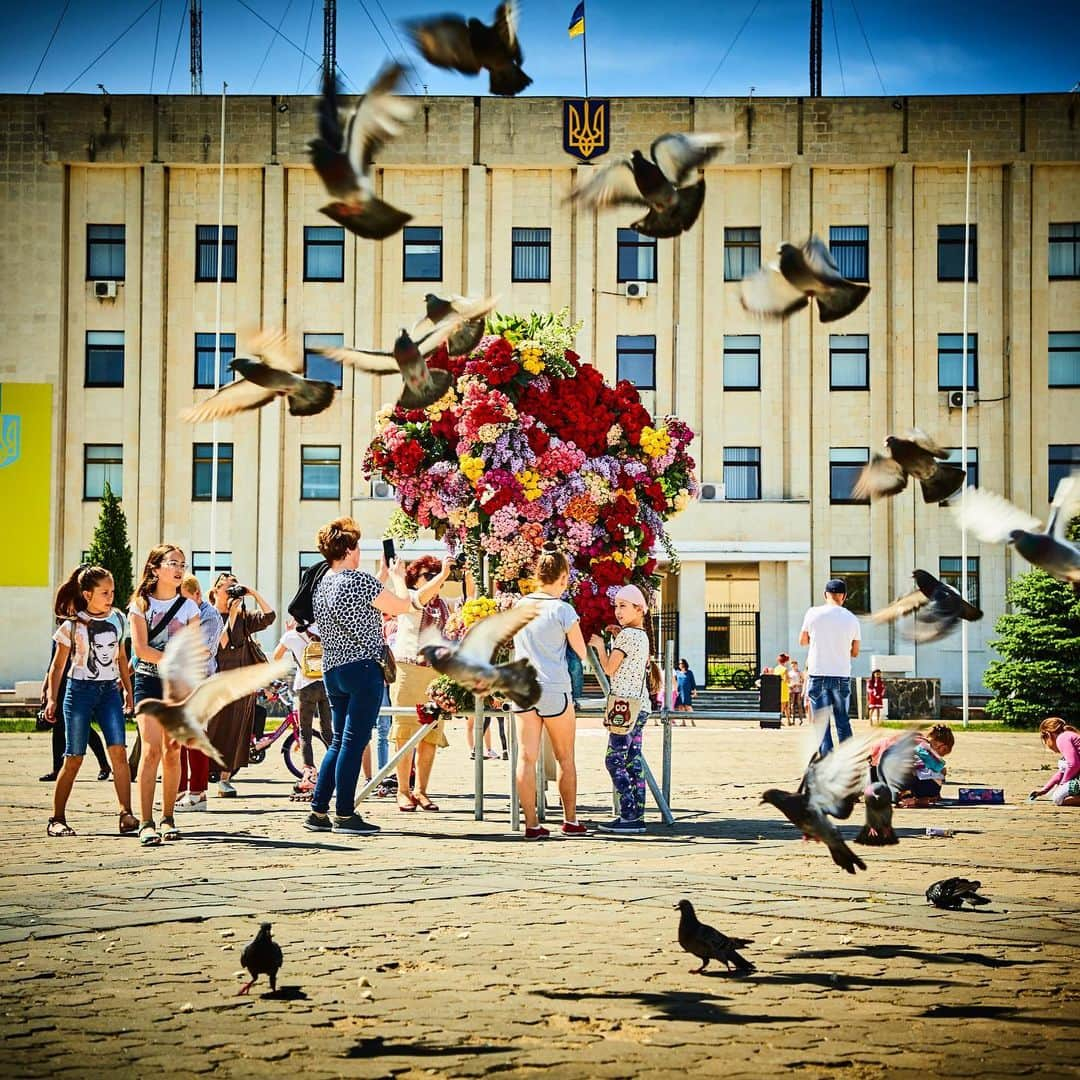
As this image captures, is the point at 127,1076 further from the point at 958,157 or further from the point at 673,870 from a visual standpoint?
the point at 958,157

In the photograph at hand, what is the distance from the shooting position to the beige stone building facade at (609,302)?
152 feet

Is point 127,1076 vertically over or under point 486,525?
under

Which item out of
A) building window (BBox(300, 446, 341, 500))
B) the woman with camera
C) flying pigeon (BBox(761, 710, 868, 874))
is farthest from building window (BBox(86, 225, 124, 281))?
flying pigeon (BBox(761, 710, 868, 874))

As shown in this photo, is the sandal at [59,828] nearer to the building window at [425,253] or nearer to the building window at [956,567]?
the building window at [425,253]

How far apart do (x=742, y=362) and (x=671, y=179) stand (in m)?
39.7

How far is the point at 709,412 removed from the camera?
46.5 m

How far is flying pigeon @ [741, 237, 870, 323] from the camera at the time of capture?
24.7ft

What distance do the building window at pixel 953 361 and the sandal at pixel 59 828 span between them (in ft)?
125

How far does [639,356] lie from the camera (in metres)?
47.0

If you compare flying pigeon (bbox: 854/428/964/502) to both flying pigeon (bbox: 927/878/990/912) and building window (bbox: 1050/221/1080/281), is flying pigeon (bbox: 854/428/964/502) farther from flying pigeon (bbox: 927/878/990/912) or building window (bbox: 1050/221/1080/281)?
building window (bbox: 1050/221/1080/281)

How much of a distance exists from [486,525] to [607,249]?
35.3 m

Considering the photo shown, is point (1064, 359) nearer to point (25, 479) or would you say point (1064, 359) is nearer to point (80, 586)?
point (25, 479)

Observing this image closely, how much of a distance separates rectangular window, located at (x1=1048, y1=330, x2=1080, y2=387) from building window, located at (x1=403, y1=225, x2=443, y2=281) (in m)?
17.5

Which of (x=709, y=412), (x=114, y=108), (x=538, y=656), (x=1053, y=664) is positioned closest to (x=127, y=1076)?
(x=538, y=656)
